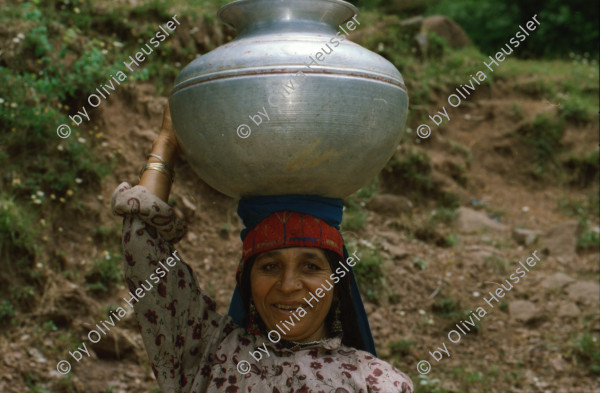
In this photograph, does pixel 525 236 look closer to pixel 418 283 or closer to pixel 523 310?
pixel 523 310

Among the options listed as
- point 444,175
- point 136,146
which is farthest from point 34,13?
point 444,175

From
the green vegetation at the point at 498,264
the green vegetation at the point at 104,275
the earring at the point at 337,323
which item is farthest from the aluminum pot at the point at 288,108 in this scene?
the green vegetation at the point at 498,264

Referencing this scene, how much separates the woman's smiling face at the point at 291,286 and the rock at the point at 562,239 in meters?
3.77

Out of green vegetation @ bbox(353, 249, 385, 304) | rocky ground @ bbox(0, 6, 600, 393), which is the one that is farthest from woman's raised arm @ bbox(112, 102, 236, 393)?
green vegetation @ bbox(353, 249, 385, 304)

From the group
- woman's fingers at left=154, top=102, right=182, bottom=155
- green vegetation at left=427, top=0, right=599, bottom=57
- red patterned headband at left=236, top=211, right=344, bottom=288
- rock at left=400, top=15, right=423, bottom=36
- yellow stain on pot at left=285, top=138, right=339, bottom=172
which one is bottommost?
green vegetation at left=427, top=0, right=599, bottom=57

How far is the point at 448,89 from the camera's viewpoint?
21.9 ft

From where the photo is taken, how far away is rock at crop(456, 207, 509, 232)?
5215 mm

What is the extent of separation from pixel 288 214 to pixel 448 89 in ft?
17.7

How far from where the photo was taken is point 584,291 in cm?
441

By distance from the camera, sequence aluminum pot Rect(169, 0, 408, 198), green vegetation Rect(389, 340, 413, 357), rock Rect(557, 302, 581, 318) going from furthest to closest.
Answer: rock Rect(557, 302, 581, 318)
green vegetation Rect(389, 340, 413, 357)
aluminum pot Rect(169, 0, 408, 198)

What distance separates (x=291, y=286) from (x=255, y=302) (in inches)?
6.3

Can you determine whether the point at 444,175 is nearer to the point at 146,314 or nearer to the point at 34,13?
the point at 34,13

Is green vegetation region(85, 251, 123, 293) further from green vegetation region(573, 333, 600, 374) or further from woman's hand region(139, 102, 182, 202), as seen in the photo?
green vegetation region(573, 333, 600, 374)

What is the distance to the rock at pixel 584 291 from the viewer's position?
4348 mm
